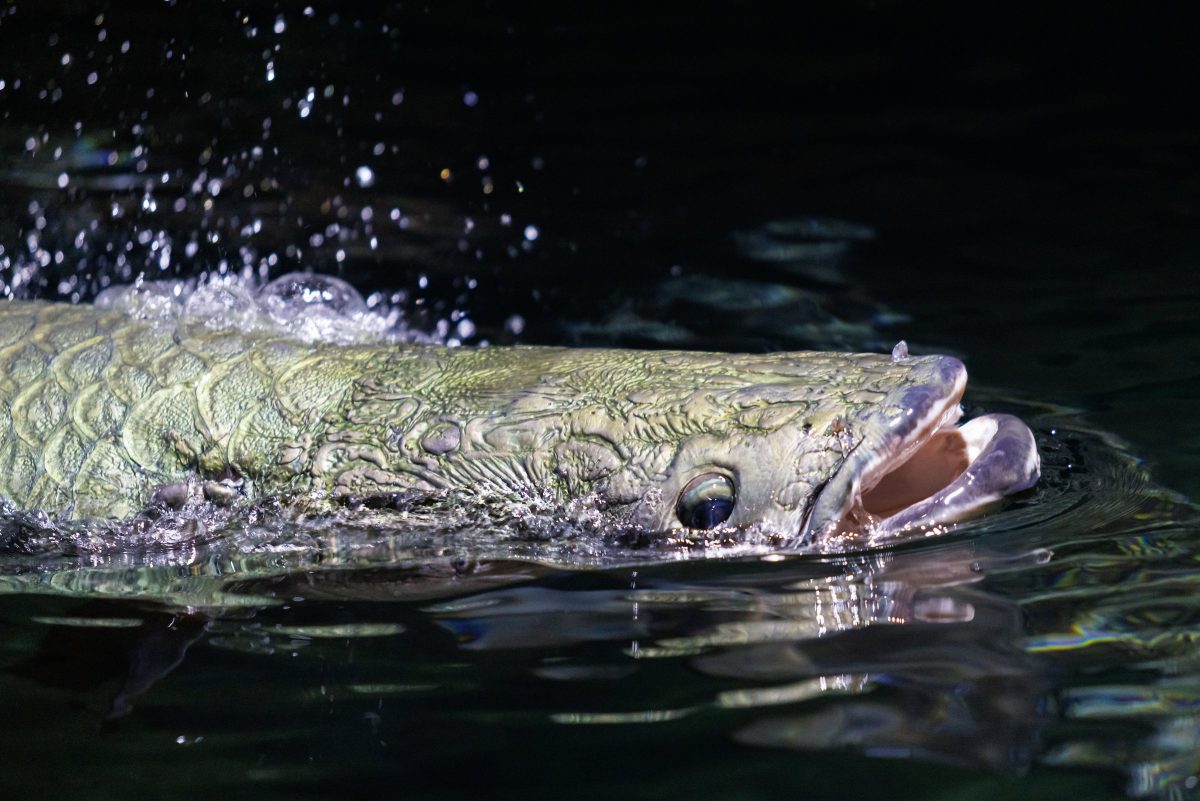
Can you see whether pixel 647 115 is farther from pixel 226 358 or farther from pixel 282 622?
pixel 282 622

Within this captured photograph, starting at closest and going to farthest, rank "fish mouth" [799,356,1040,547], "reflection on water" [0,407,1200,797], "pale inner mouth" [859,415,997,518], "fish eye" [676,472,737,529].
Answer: "reflection on water" [0,407,1200,797], "fish mouth" [799,356,1040,547], "fish eye" [676,472,737,529], "pale inner mouth" [859,415,997,518]

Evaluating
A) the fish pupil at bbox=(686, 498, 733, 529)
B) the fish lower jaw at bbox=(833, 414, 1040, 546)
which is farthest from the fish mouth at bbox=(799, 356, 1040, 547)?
the fish pupil at bbox=(686, 498, 733, 529)

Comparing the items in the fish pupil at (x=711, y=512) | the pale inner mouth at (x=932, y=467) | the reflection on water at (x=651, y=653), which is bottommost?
the reflection on water at (x=651, y=653)

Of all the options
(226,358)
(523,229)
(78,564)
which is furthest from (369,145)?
(78,564)

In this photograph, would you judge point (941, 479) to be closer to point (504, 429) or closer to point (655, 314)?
point (504, 429)

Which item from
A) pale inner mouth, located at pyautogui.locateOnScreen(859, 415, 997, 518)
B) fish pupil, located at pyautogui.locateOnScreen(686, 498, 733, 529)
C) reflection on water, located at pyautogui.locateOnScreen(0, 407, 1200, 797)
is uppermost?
pale inner mouth, located at pyautogui.locateOnScreen(859, 415, 997, 518)

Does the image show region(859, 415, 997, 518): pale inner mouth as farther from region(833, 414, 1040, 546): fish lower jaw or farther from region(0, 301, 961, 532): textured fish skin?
region(0, 301, 961, 532): textured fish skin

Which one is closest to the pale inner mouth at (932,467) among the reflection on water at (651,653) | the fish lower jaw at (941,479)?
the fish lower jaw at (941,479)

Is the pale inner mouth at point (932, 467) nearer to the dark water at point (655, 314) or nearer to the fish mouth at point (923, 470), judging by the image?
the fish mouth at point (923, 470)

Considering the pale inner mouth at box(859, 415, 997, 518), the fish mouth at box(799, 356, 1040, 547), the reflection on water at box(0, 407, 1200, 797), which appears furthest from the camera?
the pale inner mouth at box(859, 415, 997, 518)
